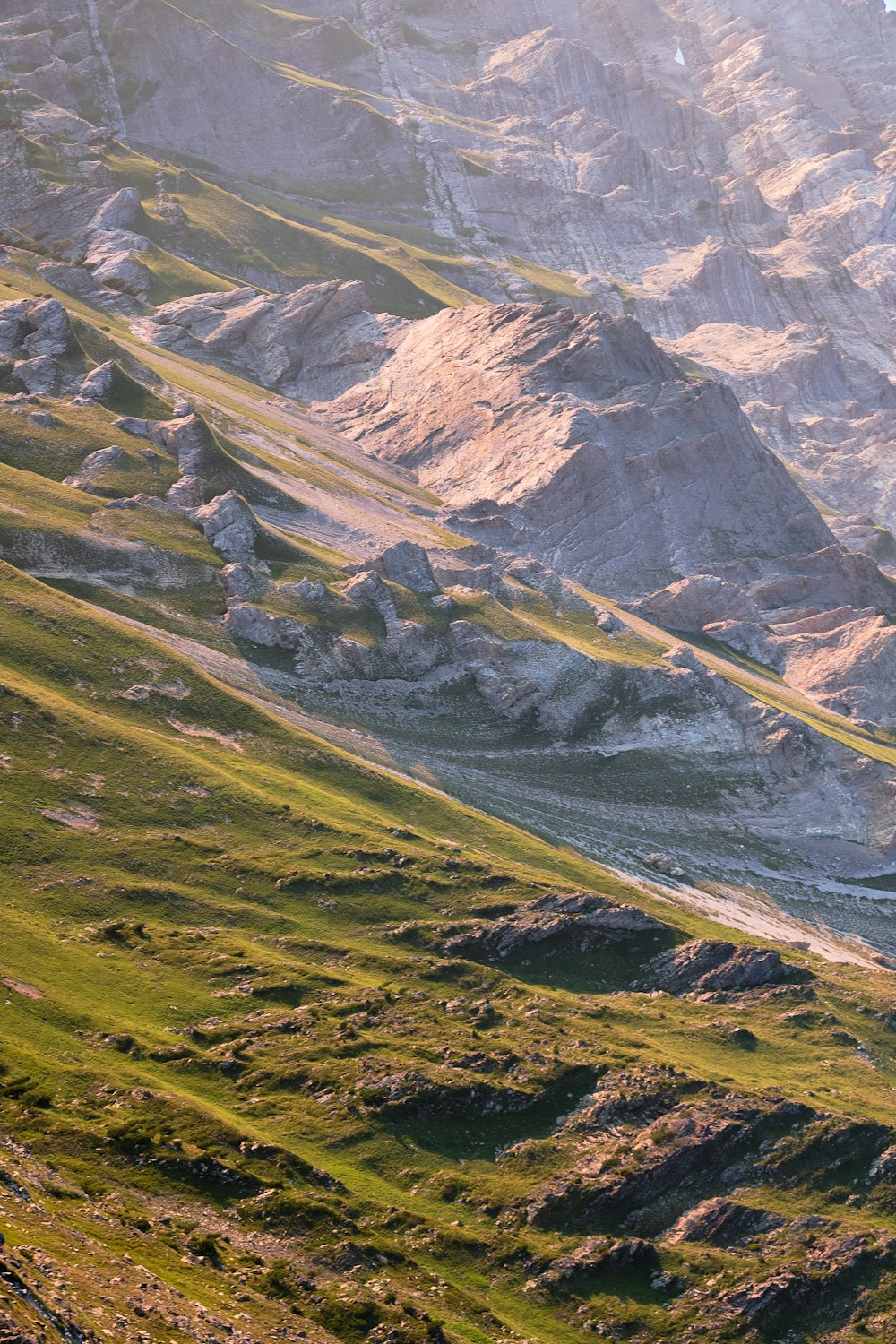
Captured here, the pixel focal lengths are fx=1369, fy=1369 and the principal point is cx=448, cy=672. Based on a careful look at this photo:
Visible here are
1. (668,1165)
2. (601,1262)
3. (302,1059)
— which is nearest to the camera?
(601,1262)

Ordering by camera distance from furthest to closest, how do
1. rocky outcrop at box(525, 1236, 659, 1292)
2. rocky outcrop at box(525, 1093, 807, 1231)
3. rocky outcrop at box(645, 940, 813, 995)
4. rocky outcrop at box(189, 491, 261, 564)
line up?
1. rocky outcrop at box(189, 491, 261, 564)
2. rocky outcrop at box(645, 940, 813, 995)
3. rocky outcrop at box(525, 1093, 807, 1231)
4. rocky outcrop at box(525, 1236, 659, 1292)

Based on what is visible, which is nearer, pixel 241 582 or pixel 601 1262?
pixel 601 1262

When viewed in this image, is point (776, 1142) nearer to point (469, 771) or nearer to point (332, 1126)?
point (332, 1126)

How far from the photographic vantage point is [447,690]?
502 feet

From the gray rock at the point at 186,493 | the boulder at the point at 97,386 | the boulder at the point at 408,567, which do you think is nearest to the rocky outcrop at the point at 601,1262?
the boulder at the point at 408,567

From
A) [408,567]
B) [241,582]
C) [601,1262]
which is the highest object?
[241,582]

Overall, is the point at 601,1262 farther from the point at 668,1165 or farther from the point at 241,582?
the point at 241,582

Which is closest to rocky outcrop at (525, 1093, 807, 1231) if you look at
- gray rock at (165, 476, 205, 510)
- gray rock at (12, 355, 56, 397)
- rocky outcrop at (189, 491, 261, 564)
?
rocky outcrop at (189, 491, 261, 564)

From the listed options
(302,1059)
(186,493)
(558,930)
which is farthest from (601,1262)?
(186,493)

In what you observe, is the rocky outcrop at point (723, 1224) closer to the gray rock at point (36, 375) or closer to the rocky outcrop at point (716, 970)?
the rocky outcrop at point (716, 970)

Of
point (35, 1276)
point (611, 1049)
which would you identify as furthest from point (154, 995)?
point (35, 1276)

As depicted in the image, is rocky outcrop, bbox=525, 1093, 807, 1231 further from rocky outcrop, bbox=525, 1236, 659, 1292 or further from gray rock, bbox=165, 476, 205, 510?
gray rock, bbox=165, 476, 205, 510

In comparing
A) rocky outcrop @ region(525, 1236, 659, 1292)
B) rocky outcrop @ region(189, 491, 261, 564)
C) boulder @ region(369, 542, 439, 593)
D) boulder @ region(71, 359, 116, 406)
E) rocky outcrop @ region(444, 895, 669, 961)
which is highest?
boulder @ region(71, 359, 116, 406)

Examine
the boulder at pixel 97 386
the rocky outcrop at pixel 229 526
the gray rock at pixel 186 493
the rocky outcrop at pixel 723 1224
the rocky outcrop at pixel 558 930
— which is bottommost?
the rocky outcrop at pixel 723 1224
